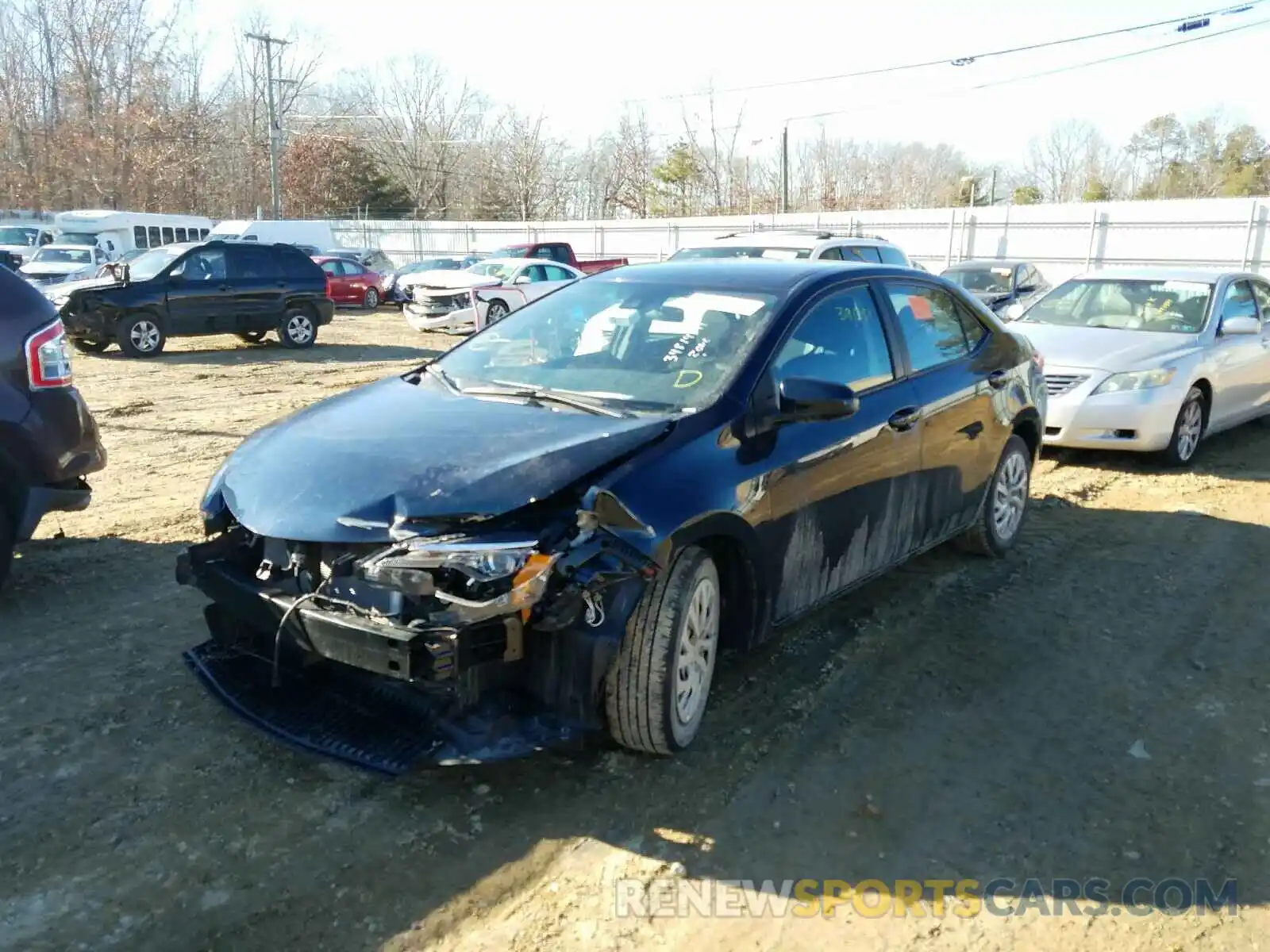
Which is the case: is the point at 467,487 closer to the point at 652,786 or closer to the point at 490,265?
the point at 652,786

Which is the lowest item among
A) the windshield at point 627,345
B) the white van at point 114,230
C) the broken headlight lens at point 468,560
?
the broken headlight lens at point 468,560

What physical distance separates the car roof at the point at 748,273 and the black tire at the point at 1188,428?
14.5 feet

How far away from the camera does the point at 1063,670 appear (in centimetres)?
449

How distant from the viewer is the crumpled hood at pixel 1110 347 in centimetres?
833

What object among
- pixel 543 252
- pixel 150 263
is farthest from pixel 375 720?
pixel 543 252

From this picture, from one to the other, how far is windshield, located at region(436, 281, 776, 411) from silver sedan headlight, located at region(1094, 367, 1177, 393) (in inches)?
198

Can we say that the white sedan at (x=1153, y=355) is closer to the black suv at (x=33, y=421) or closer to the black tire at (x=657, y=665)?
the black tire at (x=657, y=665)

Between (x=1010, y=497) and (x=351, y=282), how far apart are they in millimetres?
24517

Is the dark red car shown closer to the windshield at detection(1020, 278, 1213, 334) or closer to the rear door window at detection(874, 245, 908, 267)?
the rear door window at detection(874, 245, 908, 267)

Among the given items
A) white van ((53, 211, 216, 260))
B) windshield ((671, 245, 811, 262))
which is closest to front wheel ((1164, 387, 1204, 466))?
windshield ((671, 245, 811, 262))

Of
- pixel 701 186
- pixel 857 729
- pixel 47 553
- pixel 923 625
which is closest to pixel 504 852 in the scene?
pixel 857 729

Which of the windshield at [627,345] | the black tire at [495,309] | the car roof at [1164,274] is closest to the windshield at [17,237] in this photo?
the black tire at [495,309]

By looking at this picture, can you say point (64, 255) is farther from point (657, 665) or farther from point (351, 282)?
point (657, 665)

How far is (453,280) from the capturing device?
2002cm
